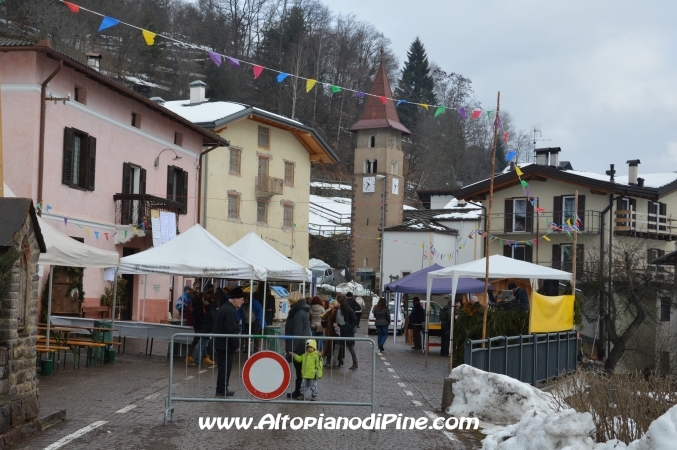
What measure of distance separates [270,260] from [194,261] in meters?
3.60

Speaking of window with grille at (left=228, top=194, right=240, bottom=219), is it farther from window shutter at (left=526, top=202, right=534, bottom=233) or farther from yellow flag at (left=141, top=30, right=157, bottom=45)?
yellow flag at (left=141, top=30, right=157, bottom=45)

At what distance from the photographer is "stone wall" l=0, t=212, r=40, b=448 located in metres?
10.2

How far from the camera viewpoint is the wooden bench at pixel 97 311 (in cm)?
2862

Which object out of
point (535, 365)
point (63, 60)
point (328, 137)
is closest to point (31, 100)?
point (63, 60)

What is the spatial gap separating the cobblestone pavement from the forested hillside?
1879 inches

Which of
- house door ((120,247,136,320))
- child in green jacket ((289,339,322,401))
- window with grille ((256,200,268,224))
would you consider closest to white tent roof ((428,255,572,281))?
child in green jacket ((289,339,322,401))

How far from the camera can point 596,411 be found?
859cm

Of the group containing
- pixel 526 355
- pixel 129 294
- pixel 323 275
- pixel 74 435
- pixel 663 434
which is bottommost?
pixel 74 435

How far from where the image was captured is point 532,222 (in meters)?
53.0

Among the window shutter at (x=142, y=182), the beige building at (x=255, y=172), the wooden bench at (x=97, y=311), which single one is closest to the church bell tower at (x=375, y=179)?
the beige building at (x=255, y=172)

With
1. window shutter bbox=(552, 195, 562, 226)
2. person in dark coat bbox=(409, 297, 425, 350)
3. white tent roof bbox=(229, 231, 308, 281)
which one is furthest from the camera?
window shutter bbox=(552, 195, 562, 226)

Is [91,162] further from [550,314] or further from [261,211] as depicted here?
[261,211]

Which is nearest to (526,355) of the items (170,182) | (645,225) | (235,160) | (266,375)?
(266,375)

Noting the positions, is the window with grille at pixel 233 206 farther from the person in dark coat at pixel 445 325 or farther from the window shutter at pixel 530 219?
the person in dark coat at pixel 445 325
